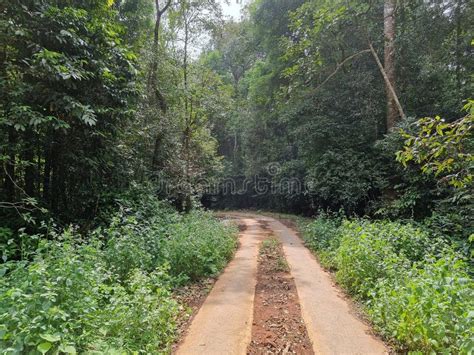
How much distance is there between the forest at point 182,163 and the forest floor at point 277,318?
0.26 m

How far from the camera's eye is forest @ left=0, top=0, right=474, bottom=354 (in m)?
2.47

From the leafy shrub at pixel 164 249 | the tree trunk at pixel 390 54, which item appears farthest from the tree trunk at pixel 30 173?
the tree trunk at pixel 390 54

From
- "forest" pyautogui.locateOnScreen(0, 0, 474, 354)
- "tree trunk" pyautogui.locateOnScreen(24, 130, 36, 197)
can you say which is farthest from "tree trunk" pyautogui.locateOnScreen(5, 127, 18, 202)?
"tree trunk" pyautogui.locateOnScreen(24, 130, 36, 197)

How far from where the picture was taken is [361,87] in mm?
9109

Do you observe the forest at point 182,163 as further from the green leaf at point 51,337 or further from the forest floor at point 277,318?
the forest floor at point 277,318

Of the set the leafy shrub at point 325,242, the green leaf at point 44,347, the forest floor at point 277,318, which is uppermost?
the green leaf at point 44,347

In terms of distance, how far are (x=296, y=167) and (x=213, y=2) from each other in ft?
28.3

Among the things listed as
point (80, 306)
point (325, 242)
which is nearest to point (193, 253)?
point (80, 306)

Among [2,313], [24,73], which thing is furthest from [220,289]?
[24,73]

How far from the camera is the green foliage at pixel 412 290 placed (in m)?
2.27

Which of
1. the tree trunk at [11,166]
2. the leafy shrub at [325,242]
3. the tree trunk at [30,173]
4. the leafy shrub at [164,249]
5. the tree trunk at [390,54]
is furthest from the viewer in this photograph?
the tree trunk at [390,54]

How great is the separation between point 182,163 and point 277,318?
7.44 meters

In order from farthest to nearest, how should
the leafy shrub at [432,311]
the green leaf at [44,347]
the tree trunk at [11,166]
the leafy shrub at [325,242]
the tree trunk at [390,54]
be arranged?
the tree trunk at [390,54]
the leafy shrub at [325,242]
the tree trunk at [11,166]
the leafy shrub at [432,311]
the green leaf at [44,347]

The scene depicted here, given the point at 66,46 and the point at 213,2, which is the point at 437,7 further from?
the point at 66,46
